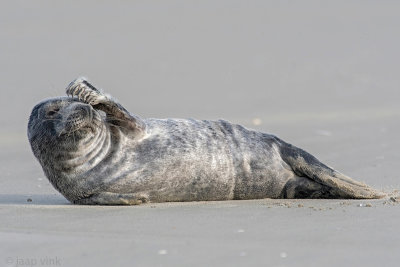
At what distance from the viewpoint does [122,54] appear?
1327 cm

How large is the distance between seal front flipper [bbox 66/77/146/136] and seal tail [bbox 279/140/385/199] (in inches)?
42.5

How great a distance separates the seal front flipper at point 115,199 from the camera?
19.6 ft

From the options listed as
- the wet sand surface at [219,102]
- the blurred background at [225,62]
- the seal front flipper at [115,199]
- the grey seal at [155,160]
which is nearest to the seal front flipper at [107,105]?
the grey seal at [155,160]

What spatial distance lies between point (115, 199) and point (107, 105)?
0.63 meters

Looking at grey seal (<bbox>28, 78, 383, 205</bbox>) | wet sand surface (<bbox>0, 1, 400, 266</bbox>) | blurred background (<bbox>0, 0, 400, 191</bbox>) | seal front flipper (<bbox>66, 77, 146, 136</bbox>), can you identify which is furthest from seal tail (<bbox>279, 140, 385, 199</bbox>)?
blurred background (<bbox>0, 0, 400, 191</bbox>)

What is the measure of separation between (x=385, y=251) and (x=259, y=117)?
691 cm

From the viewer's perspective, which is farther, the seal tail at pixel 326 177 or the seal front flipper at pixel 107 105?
the seal tail at pixel 326 177

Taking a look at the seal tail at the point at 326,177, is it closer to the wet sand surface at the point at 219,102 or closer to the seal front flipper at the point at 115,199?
the wet sand surface at the point at 219,102

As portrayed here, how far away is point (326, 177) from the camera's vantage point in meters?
6.47

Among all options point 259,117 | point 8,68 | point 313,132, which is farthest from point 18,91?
point 313,132

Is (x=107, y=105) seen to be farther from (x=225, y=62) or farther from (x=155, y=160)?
(x=225, y=62)

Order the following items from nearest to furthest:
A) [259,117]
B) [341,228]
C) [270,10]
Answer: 1. [341,228]
2. [259,117]
3. [270,10]

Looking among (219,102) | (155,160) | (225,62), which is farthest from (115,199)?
(225,62)

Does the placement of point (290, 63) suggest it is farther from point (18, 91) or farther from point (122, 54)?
point (18, 91)
